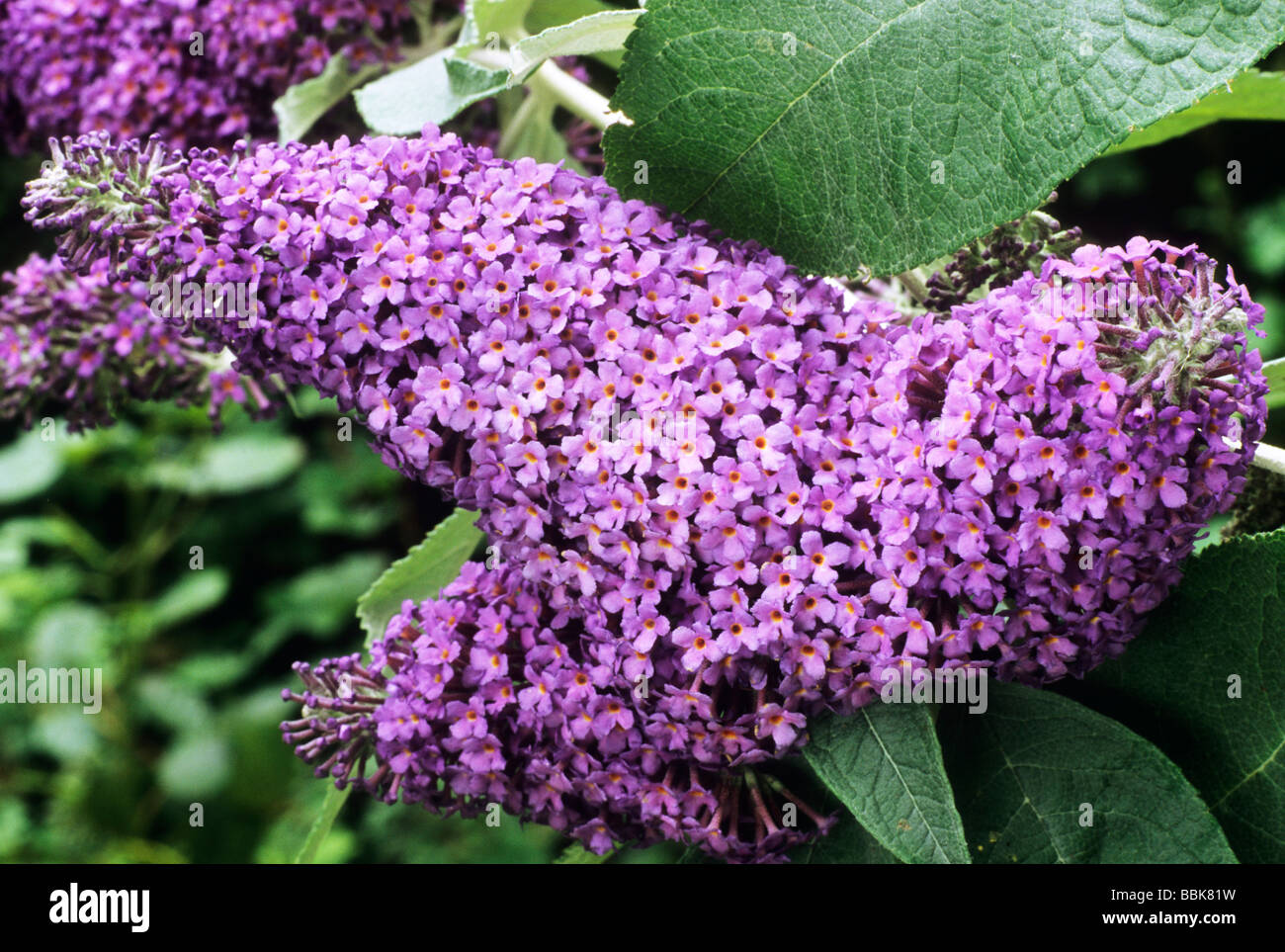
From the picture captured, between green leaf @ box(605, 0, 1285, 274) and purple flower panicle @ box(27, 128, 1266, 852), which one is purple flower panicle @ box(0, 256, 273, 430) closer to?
purple flower panicle @ box(27, 128, 1266, 852)

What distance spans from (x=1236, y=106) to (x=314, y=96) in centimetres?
→ 74

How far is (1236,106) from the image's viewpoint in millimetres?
851

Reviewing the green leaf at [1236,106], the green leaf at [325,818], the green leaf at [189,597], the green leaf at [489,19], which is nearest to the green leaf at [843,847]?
the green leaf at [325,818]

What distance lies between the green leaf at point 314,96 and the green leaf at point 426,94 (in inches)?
3.7

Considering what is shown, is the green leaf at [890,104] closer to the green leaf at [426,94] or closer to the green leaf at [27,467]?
the green leaf at [426,94]

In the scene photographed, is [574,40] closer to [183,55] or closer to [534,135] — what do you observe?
[534,135]

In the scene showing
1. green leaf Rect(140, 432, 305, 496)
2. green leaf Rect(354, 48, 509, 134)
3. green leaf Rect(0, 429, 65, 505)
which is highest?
green leaf Rect(354, 48, 509, 134)

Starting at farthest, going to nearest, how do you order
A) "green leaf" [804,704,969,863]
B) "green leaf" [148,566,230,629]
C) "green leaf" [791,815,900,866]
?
"green leaf" [148,566,230,629] → "green leaf" [791,815,900,866] → "green leaf" [804,704,969,863]

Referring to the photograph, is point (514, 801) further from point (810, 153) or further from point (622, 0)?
point (622, 0)


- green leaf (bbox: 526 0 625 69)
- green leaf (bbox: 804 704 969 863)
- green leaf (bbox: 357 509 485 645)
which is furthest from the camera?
green leaf (bbox: 526 0 625 69)

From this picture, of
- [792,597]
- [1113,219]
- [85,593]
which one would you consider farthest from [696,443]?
[1113,219]

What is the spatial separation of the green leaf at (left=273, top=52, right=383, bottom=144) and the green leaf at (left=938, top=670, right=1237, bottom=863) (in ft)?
2.28

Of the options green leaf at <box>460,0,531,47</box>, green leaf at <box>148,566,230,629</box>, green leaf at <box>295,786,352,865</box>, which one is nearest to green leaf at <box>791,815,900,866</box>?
green leaf at <box>295,786,352,865</box>

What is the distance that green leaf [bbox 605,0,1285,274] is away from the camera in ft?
2.16
